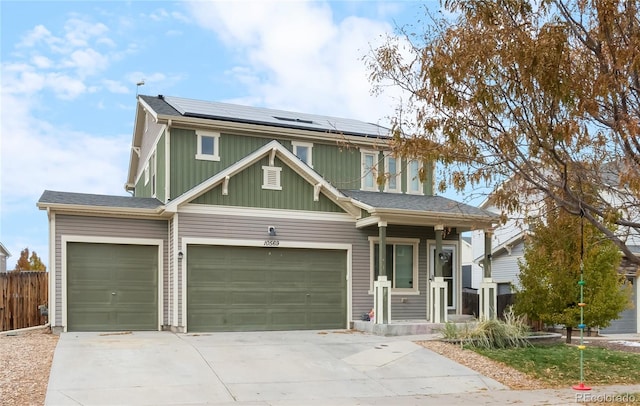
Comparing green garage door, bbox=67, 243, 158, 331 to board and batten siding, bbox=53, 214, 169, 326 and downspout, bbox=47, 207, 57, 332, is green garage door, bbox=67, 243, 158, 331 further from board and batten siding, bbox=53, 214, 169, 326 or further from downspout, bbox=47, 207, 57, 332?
downspout, bbox=47, 207, 57, 332

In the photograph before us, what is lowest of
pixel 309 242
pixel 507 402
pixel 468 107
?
pixel 507 402

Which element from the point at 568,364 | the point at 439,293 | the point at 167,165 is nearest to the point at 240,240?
the point at 167,165

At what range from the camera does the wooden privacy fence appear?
56.8 feet

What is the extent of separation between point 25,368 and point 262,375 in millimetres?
4093

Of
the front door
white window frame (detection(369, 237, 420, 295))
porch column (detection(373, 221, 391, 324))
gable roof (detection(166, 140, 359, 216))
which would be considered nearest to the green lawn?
porch column (detection(373, 221, 391, 324))

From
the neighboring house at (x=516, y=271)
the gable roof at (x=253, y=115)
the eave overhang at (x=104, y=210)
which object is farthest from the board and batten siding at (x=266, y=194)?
the neighboring house at (x=516, y=271)

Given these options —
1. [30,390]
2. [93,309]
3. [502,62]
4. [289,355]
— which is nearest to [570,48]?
[502,62]

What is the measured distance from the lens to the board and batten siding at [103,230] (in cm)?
1592

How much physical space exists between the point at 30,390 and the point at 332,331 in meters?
8.97

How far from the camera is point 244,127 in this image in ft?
60.2

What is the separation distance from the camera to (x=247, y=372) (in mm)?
11500

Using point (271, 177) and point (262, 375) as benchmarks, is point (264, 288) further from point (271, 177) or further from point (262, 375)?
point (262, 375)

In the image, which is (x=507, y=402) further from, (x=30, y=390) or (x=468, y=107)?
(x=30, y=390)

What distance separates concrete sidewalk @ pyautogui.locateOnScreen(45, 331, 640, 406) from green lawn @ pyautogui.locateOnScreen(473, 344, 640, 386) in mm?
869
